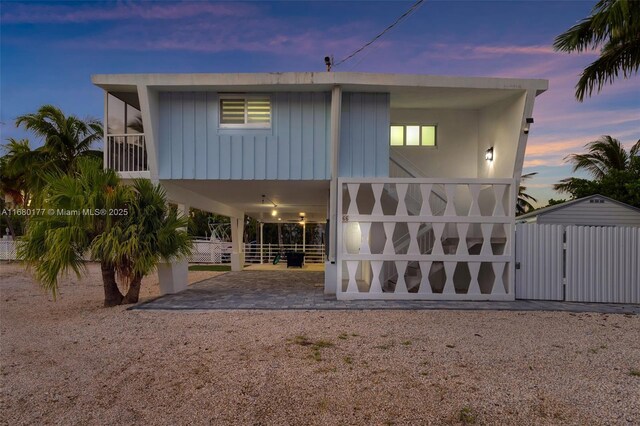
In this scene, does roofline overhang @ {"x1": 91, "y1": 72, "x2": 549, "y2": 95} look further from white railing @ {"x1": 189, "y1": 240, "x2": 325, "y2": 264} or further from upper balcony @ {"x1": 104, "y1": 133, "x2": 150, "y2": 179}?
white railing @ {"x1": 189, "y1": 240, "x2": 325, "y2": 264}

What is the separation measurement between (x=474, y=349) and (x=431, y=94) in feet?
20.6

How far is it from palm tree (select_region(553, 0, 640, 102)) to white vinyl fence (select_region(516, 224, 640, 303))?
364cm

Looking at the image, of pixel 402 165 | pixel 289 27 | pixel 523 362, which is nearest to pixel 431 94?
pixel 402 165

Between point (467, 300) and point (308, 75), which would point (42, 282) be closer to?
point (308, 75)

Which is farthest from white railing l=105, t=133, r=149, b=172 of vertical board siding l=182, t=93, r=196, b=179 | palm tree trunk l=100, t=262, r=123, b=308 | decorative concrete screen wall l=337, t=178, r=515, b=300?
decorative concrete screen wall l=337, t=178, r=515, b=300

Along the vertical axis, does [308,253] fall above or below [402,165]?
below

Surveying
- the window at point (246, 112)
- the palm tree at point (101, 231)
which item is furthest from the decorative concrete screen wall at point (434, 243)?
the palm tree at point (101, 231)

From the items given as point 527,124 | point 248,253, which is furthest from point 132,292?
point 248,253

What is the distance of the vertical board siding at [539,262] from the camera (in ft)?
26.9

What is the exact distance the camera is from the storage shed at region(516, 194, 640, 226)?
36.9ft

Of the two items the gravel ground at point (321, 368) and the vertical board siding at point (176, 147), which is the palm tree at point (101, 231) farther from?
the vertical board siding at point (176, 147)

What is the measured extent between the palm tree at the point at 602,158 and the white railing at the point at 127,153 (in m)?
18.3

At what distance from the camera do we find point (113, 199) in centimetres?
718

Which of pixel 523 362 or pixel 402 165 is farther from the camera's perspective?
pixel 402 165
